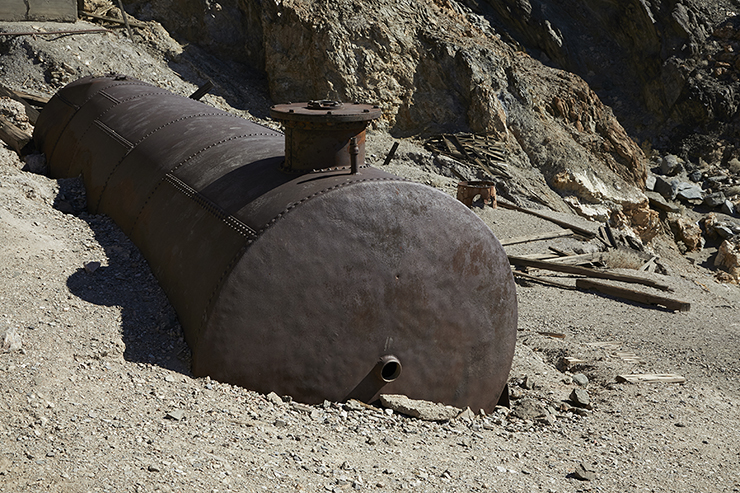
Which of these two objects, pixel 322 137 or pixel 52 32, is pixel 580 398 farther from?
pixel 52 32

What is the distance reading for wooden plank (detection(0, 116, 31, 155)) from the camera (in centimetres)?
905

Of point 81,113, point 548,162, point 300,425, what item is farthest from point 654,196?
point 300,425

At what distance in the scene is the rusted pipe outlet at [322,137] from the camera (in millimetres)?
4715

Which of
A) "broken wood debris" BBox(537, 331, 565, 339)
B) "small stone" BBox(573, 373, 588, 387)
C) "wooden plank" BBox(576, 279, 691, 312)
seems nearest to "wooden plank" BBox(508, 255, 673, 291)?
"wooden plank" BBox(576, 279, 691, 312)

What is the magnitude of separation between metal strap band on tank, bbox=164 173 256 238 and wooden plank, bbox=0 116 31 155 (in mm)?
4652

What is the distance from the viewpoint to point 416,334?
4.83 meters

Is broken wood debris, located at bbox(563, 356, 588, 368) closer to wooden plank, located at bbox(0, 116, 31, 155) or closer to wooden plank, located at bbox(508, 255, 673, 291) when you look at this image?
wooden plank, located at bbox(508, 255, 673, 291)

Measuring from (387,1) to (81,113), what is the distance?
40.6 ft

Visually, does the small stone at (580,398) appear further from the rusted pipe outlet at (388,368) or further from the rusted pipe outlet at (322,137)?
the rusted pipe outlet at (322,137)

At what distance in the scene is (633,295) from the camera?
10.4m

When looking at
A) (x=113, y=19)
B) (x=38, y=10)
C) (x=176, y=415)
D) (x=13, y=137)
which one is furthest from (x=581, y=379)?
(x=113, y=19)

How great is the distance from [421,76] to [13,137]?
39.7 ft

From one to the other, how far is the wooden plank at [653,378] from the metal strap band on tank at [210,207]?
4.55 meters

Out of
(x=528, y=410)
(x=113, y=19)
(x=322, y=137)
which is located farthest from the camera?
(x=113, y=19)
